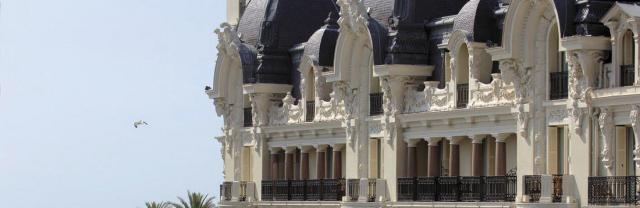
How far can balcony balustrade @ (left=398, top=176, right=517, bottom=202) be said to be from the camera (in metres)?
78.2

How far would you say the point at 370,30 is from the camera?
85.9 metres

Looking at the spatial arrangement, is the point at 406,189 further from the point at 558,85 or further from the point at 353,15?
the point at 558,85

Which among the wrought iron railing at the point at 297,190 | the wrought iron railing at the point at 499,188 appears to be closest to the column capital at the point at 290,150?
the wrought iron railing at the point at 297,190

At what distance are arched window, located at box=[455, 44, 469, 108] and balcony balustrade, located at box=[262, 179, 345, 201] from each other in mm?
10241

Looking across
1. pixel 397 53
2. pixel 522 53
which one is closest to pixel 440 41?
pixel 397 53

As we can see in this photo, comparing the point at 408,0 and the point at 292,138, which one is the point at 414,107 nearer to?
the point at 408,0

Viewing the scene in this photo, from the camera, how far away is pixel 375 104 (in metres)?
88.3

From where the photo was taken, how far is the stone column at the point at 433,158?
8444 cm

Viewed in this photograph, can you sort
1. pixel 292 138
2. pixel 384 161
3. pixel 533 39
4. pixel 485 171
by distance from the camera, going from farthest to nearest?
pixel 292 138 → pixel 384 161 → pixel 485 171 → pixel 533 39

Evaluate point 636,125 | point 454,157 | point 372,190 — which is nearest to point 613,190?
point 636,125

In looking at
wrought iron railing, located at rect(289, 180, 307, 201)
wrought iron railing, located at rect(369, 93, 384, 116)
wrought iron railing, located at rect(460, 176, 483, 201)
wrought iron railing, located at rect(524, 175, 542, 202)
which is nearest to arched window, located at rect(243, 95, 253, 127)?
wrought iron railing, located at rect(289, 180, 307, 201)

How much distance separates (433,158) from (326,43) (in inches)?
344

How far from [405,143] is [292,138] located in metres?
10.3

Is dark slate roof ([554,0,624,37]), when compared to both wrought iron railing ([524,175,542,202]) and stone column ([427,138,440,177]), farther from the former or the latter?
stone column ([427,138,440,177])
